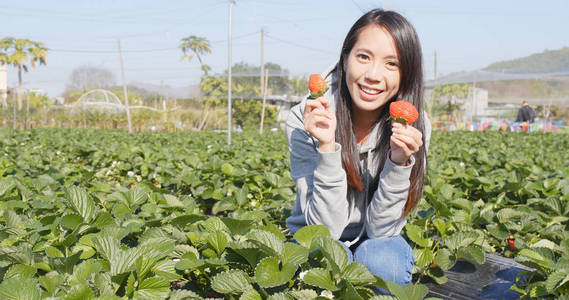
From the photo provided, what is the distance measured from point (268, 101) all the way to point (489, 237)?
3024cm

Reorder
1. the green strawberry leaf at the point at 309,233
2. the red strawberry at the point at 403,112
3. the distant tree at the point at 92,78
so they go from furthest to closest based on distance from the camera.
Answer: the distant tree at the point at 92,78 → the red strawberry at the point at 403,112 → the green strawberry leaf at the point at 309,233

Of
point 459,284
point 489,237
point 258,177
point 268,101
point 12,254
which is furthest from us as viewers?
point 268,101

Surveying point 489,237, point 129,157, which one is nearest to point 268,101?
point 129,157

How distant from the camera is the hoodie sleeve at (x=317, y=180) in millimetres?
1663

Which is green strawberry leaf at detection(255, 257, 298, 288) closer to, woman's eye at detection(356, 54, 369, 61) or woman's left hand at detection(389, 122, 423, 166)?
woman's left hand at detection(389, 122, 423, 166)

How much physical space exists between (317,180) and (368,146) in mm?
326

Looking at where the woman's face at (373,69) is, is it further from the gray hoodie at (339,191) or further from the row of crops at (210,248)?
the row of crops at (210,248)

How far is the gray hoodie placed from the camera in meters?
1.68

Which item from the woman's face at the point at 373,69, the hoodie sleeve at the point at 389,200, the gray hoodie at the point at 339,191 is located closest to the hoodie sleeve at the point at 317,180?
the gray hoodie at the point at 339,191

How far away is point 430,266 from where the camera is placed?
85.1 inches

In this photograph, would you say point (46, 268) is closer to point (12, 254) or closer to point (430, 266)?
point (12, 254)

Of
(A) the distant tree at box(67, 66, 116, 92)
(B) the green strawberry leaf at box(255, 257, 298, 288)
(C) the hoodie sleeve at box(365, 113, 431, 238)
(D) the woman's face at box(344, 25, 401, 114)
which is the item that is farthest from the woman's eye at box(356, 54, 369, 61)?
(A) the distant tree at box(67, 66, 116, 92)

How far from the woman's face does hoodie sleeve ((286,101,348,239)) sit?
0.75 ft

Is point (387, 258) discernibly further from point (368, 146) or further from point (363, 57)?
point (363, 57)
